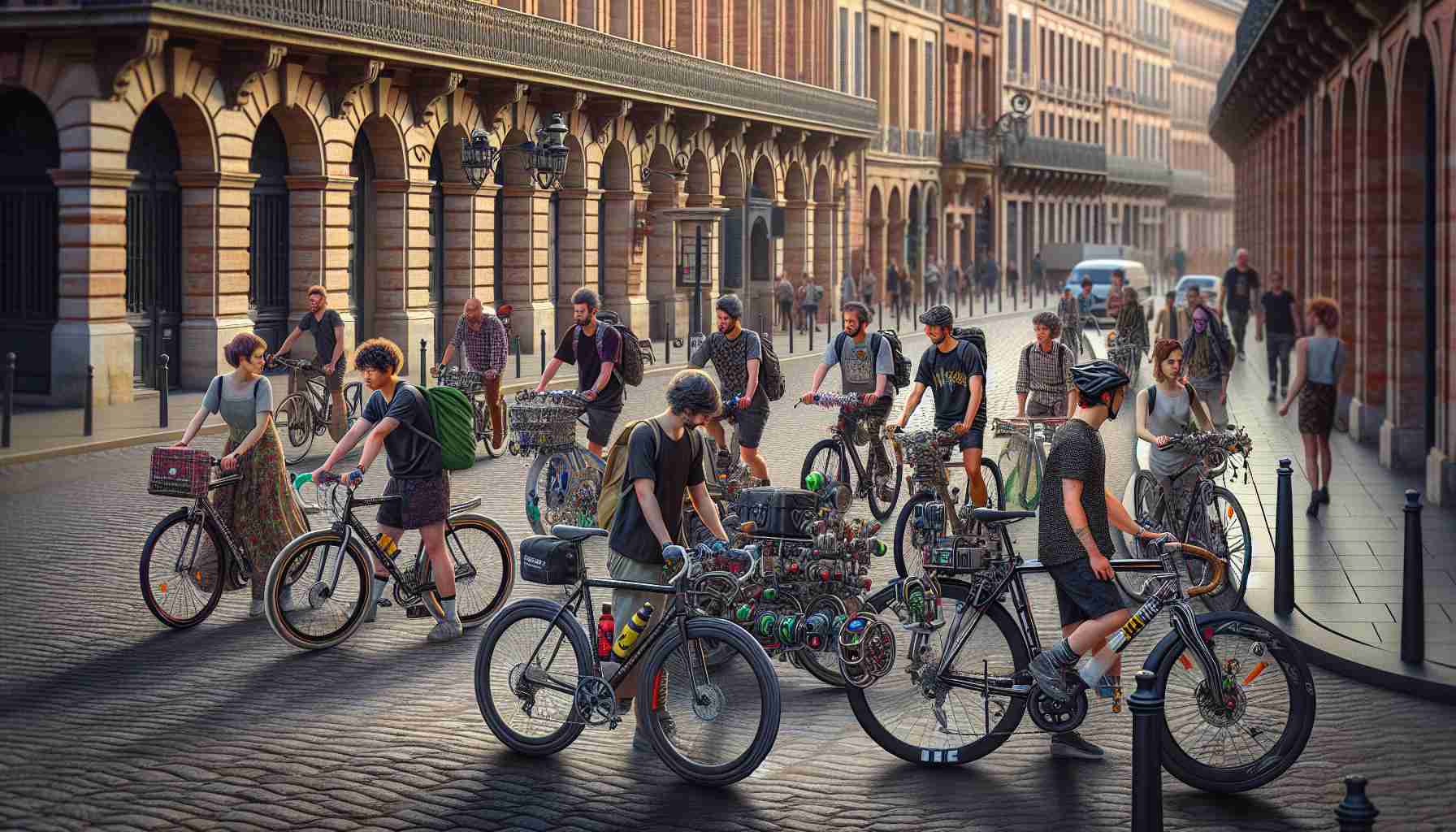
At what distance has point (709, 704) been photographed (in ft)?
26.7

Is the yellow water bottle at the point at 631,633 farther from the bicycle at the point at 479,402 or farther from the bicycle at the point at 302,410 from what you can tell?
the bicycle at the point at 302,410

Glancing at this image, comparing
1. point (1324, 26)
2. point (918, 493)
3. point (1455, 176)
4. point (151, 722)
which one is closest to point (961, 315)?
point (1324, 26)

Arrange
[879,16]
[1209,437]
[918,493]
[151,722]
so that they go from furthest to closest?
[879,16] < [918,493] < [1209,437] < [151,722]

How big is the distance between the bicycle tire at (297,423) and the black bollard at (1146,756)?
47.5 feet

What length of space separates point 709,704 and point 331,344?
44.7ft

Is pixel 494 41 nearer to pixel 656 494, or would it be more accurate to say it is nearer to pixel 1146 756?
pixel 656 494

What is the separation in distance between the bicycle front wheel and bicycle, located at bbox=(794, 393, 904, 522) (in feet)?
22.1

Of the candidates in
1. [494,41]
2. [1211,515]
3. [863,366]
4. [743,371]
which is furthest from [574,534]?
[494,41]

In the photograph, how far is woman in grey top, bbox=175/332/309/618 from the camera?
11.5 m

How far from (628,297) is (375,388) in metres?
33.3

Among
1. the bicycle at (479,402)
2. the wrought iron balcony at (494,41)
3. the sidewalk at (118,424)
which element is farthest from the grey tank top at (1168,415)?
the wrought iron balcony at (494,41)

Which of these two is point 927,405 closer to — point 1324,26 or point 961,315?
point 1324,26

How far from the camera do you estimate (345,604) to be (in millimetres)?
10914

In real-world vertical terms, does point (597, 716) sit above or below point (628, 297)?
below
